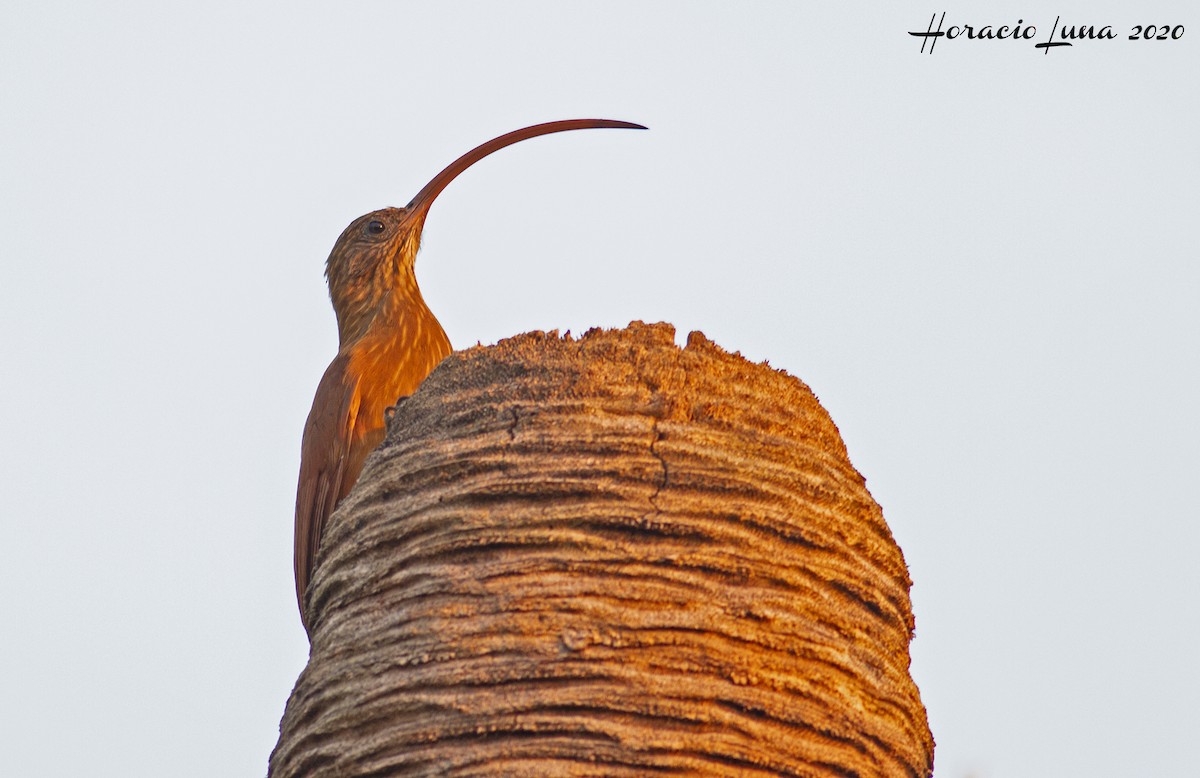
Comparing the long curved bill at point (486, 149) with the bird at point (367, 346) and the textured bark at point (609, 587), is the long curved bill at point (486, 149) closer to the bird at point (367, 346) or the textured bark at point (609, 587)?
the bird at point (367, 346)

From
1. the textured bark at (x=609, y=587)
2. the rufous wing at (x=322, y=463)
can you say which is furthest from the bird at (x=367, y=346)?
the textured bark at (x=609, y=587)

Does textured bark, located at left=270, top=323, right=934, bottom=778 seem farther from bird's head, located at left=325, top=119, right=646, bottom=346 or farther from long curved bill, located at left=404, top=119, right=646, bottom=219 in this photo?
bird's head, located at left=325, top=119, right=646, bottom=346

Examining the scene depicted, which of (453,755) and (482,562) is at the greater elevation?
(482,562)

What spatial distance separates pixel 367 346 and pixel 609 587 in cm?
435

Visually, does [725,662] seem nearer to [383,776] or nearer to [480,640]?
[480,640]

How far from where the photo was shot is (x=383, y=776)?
10.4 ft

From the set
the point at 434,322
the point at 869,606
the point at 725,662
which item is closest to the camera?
the point at 725,662

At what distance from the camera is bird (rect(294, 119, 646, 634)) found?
6480mm

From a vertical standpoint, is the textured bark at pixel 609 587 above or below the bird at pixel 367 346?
below

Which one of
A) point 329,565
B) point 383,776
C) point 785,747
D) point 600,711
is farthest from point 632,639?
point 329,565

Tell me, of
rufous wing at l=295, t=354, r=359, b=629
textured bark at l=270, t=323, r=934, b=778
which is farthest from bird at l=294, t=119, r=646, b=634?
textured bark at l=270, t=323, r=934, b=778

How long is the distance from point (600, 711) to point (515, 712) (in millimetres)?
185

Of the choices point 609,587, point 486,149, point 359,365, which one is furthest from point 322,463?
point 609,587

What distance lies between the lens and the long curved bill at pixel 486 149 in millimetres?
6586
